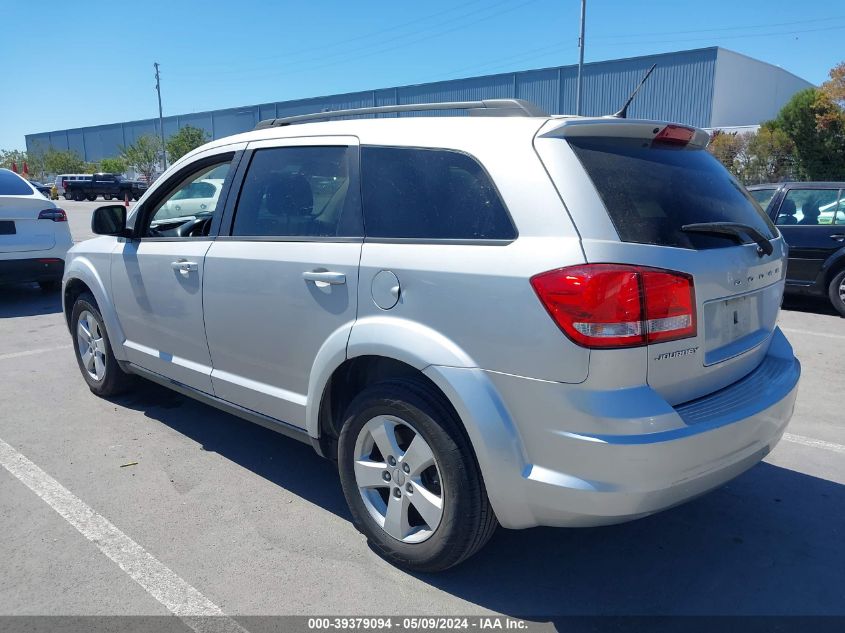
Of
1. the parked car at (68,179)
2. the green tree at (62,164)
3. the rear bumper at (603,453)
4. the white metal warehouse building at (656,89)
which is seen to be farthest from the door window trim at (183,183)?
the green tree at (62,164)

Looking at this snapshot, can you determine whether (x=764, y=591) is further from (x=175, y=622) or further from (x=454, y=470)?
(x=175, y=622)

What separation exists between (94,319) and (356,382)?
279 cm

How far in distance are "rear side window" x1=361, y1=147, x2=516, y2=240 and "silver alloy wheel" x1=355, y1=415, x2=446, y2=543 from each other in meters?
0.82

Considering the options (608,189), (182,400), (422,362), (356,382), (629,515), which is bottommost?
(182,400)

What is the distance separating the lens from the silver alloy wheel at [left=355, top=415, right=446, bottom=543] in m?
2.76

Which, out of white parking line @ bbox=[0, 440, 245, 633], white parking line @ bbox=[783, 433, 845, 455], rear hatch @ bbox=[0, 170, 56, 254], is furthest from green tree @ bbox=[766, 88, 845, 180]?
white parking line @ bbox=[0, 440, 245, 633]

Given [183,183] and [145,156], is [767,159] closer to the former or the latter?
[183,183]

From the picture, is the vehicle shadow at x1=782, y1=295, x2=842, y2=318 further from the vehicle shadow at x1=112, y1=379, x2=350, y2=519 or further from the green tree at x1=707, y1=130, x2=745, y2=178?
the green tree at x1=707, y1=130, x2=745, y2=178

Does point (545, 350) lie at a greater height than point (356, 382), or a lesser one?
greater

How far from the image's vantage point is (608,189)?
2.50 m

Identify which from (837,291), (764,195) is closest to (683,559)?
(837,291)

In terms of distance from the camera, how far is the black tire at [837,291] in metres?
8.24

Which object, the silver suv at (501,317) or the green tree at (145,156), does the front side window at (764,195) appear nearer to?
the silver suv at (501,317)

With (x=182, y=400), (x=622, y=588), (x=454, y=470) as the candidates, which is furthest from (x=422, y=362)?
(x=182, y=400)
